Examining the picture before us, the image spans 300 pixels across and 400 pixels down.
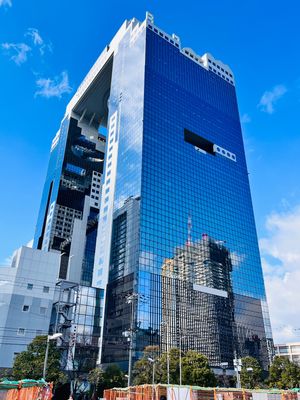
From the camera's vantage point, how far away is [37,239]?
16262 centimetres

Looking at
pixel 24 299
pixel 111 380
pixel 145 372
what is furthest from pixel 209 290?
pixel 24 299

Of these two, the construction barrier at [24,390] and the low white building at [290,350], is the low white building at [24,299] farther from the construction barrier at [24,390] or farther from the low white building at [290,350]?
the low white building at [290,350]

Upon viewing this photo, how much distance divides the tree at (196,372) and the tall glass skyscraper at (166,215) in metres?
15.1

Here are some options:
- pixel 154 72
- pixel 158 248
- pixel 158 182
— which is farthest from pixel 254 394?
pixel 154 72

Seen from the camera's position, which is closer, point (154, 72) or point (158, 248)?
point (158, 248)

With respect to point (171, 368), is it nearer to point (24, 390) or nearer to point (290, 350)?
point (24, 390)

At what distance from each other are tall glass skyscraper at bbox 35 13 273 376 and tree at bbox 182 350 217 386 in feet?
49.7

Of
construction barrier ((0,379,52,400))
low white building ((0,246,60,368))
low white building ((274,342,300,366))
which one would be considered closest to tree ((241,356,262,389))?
low white building ((0,246,60,368))

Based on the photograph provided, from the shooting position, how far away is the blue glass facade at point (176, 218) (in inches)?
3565

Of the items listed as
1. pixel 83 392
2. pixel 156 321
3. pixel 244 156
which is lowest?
pixel 83 392

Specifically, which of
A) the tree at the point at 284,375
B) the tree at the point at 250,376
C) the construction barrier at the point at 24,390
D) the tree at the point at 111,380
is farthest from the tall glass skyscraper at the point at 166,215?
the construction barrier at the point at 24,390

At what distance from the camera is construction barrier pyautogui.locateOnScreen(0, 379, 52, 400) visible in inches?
658

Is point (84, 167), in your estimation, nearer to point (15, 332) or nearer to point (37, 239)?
point (37, 239)

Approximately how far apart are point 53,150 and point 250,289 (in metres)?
124
